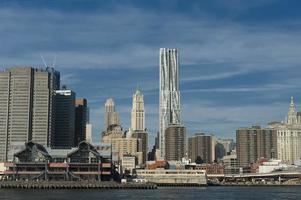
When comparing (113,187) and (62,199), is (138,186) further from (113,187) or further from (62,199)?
(62,199)

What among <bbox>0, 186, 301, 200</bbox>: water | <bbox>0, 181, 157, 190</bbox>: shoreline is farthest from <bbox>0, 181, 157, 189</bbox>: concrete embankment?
<bbox>0, 186, 301, 200</bbox>: water

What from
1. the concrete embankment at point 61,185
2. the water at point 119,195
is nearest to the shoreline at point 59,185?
the concrete embankment at point 61,185

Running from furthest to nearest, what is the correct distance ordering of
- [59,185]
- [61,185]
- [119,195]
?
[61,185] < [59,185] < [119,195]

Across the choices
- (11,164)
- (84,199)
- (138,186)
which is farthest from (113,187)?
(84,199)

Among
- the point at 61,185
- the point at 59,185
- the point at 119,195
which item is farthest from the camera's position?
the point at 61,185

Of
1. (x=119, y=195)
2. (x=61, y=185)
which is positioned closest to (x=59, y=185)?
(x=61, y=185)

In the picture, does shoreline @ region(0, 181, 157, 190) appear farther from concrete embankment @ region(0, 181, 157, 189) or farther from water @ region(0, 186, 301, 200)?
water @ region(0, 186, 301, 200)

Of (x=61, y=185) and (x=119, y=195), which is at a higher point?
(x=119, y=195)

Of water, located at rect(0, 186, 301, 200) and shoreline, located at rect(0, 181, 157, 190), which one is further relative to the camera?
shoreline, located at rect(0, 181, 157, 190)

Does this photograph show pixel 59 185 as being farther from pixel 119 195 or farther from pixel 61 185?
pixel 119 195

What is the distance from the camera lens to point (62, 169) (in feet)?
637

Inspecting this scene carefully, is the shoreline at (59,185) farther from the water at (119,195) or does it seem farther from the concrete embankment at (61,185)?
the water at (119,195)

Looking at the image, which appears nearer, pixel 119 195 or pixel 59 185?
pixel 119 195

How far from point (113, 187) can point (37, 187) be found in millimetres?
23249
